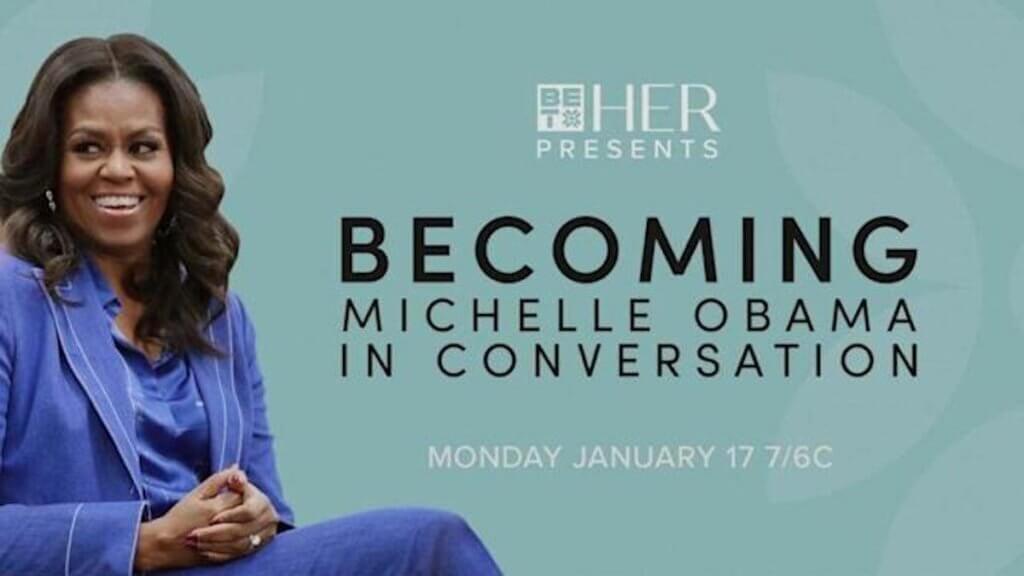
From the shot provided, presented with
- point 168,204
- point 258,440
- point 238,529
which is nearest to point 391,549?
point 238,529

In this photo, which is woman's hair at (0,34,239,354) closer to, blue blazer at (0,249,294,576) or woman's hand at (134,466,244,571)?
blue blazer at (0,249,294,576)

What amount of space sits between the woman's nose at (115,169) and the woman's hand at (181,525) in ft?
1.37

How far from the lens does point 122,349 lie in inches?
159

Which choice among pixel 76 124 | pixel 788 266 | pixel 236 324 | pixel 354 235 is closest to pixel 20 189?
pixel 76 124

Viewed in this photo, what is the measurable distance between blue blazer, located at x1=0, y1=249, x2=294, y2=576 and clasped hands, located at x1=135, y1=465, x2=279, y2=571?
0.03 metres

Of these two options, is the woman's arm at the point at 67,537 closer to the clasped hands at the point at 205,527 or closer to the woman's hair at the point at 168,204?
the clasped hands at the point at 205,527

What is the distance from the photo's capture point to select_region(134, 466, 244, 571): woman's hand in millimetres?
3906

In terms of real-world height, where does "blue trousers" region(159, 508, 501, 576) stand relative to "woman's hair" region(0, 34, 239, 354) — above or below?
below

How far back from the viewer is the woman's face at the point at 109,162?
403 centimetres

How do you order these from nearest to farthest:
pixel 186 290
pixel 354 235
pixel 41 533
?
pixel 41 533 → pixel 186 290 → pixel 354 235

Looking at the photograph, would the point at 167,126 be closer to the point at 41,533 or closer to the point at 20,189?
the point at 20,189

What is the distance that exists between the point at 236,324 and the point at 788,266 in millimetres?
1374

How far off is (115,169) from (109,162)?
1 cm

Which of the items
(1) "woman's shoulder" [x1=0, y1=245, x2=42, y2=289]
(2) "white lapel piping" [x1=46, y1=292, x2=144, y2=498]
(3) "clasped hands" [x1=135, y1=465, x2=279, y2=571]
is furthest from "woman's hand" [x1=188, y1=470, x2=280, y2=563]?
(1) "woman's shoulder" [x1=0, y1=245, x2=42, y2=289]
